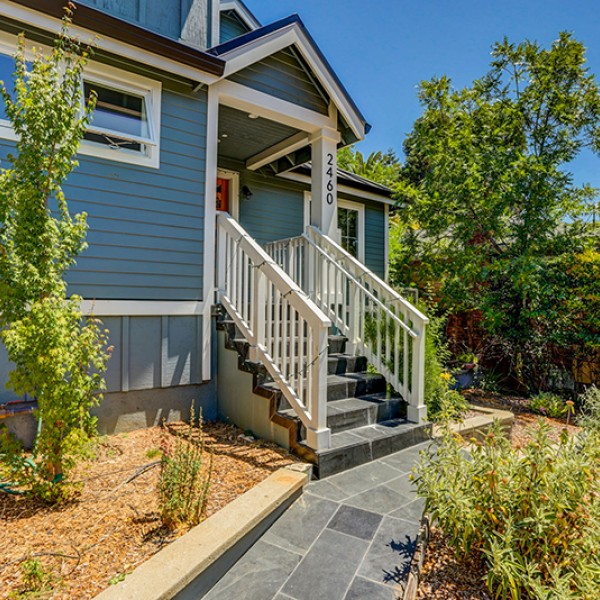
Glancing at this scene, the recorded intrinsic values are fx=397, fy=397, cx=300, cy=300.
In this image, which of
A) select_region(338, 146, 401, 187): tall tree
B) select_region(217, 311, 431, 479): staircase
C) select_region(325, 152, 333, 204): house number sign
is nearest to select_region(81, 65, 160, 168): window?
select_region(217, 311, 431, 479): staircase

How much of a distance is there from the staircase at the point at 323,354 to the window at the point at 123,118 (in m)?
1.03

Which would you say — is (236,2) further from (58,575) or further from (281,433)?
(58,575)

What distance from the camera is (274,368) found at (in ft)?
11.7

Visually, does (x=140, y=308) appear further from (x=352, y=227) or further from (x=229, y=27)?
(x=352, y=227)

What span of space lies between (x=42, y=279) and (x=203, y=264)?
199cm

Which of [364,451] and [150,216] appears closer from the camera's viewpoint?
[364,451]

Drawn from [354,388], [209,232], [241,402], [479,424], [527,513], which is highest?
[209,232]

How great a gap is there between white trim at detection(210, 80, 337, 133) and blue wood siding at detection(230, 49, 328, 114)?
77 mm

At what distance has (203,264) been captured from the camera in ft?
13.9

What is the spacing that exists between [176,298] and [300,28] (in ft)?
11.7

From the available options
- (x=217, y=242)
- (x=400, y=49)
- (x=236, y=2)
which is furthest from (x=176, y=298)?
(x=400, y=49)

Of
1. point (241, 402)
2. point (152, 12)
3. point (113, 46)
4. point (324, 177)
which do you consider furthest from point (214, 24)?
point (241, 402)

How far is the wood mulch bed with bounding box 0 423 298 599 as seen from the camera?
5.94 ft

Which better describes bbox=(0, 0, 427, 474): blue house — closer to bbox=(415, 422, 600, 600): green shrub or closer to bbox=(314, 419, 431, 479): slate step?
bbox=(314, 419, 431, 479): slate step
